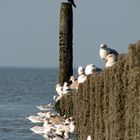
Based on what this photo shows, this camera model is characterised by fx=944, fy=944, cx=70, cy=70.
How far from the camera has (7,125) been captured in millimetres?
32344

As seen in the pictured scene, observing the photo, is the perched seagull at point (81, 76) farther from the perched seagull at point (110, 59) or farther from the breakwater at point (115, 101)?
the perched seagull at point (110, 59)

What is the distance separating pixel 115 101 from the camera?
14.6 metres

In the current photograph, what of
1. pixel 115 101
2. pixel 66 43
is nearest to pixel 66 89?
pixel 66 43

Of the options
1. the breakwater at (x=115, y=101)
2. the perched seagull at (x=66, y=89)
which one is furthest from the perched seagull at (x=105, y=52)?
the perched seagull at (x=66, y=89)

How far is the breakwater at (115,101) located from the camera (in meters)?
13.1

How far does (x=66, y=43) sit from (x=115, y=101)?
18.3m

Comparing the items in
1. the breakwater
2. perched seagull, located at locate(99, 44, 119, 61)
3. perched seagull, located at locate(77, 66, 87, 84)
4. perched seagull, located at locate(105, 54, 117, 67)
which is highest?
perched seagull, located at locate(77, 66, 87, 84)

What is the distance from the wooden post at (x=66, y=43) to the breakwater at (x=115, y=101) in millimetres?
12495

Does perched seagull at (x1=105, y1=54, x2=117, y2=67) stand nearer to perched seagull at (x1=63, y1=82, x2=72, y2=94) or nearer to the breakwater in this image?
the breakwater

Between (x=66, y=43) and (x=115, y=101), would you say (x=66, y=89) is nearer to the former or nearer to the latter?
(x=66, y=43)

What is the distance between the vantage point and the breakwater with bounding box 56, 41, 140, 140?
13.1m

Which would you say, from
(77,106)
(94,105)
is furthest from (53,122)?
(94,105)

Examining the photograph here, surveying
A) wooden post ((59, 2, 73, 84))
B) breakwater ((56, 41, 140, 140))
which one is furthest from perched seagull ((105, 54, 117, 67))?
wooden post ((59, 2, 73, 84))

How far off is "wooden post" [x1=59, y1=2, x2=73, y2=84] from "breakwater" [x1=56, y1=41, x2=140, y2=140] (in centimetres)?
1250
